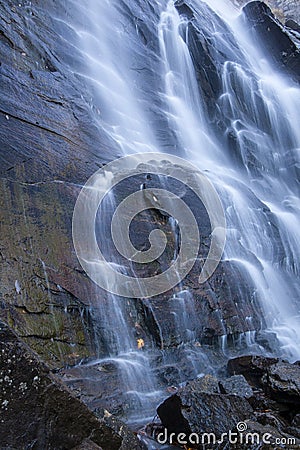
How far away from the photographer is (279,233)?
998cm

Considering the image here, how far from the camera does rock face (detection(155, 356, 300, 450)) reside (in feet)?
9.96

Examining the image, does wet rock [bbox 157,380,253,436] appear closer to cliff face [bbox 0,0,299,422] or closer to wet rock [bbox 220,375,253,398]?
wet rock [bbox 220,375,253,398]

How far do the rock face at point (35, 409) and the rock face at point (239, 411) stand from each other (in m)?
1.11

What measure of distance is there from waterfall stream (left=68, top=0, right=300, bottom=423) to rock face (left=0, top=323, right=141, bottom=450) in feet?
5.87

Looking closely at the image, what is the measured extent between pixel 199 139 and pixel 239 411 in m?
10.3

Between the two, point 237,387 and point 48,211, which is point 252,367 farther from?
point 48,211

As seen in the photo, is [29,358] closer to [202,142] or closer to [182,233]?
[182,233]

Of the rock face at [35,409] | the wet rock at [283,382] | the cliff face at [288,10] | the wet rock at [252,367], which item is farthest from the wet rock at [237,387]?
the cliff face at [288,10]

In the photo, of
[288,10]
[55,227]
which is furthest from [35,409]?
[288,10]

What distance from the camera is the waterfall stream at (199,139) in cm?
529

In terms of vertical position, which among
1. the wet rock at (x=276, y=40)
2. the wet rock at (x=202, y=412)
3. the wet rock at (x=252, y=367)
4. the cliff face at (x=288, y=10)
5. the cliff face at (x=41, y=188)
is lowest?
the cliff face at (x=41, y=188)

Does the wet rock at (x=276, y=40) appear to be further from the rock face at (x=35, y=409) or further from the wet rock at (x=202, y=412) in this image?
the rock face at (x=35, y=409)

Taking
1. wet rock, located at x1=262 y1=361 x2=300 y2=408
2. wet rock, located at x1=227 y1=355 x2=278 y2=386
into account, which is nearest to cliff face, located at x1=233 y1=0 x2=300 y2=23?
wet rock, located at x1=227 y1=355 x2=278 y2=386

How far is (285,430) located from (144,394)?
5.62ft
